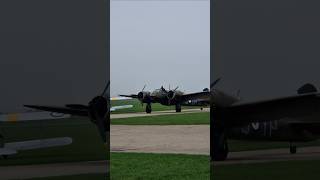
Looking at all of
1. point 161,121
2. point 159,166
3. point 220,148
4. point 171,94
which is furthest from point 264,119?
point 171,94

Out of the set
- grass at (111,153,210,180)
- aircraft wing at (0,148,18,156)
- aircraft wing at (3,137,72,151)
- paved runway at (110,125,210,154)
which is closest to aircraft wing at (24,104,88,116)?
grass at (111,153,210,180)

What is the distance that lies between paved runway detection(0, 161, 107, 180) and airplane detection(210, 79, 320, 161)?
9.54ft

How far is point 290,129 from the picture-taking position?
50.8 ft

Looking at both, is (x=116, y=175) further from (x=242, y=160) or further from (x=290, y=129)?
(x=290, y=129)

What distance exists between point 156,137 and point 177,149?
520 cm

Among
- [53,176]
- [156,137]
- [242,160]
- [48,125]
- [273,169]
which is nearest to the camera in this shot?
[53,176]

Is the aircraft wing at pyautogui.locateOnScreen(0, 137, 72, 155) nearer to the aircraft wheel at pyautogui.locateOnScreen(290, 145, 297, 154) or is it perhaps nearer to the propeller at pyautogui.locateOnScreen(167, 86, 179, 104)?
the aircraft wheel at pyautogui.locateOnScreen(290, 145, 297, 154)

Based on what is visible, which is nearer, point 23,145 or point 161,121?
point 23,145

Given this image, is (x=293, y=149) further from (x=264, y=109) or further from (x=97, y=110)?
(x=97, y=110)

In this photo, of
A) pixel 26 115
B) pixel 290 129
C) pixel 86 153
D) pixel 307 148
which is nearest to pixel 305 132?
pixel 290 129

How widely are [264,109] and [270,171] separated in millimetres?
2070

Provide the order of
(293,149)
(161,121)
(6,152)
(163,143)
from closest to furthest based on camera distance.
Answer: (6,152)
(293,149)
(163,143)
(161,121)

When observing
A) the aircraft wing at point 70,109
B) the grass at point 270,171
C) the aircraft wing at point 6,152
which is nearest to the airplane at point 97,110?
the aircraft wing at point 70,109

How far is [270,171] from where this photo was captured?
11.4 m
